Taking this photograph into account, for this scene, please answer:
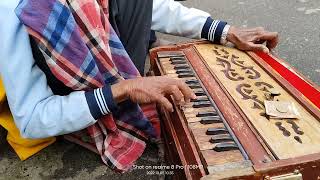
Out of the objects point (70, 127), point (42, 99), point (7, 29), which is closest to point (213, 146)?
point (70, 127)

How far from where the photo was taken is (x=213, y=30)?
1.99 meters

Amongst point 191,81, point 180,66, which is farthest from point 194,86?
point 180,66

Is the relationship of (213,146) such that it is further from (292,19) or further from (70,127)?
(292,19)

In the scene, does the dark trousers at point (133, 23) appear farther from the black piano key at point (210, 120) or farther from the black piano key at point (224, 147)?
the black piano key at point (224, 147)

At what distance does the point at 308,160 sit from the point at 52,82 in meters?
1.00

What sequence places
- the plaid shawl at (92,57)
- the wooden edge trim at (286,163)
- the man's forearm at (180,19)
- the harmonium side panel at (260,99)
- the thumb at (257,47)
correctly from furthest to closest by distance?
1. the man's forearm at (180,19)
2. the thumb at (257,47)
3. the plaid shawl at (92,57)
4. the harmonium side panel at (260,99)
5. the wooden edge trim at (286,163)

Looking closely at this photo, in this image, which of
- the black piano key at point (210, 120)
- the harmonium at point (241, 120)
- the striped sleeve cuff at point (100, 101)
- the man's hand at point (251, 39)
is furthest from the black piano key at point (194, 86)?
the man's hand at point (251, 39)

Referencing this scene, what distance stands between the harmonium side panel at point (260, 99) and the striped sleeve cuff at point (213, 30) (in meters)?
0.05

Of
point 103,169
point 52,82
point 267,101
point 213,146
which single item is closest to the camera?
point 213,146

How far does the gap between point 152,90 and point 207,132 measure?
0.28 meters

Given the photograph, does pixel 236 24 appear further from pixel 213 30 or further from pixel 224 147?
pixel 224 147

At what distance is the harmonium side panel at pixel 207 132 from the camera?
1.20 meters

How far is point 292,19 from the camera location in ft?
10.7

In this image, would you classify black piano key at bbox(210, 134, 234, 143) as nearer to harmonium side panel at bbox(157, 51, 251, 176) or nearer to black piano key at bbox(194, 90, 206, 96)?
harmonium side panel at bbox(157, 51, 251, 176)
